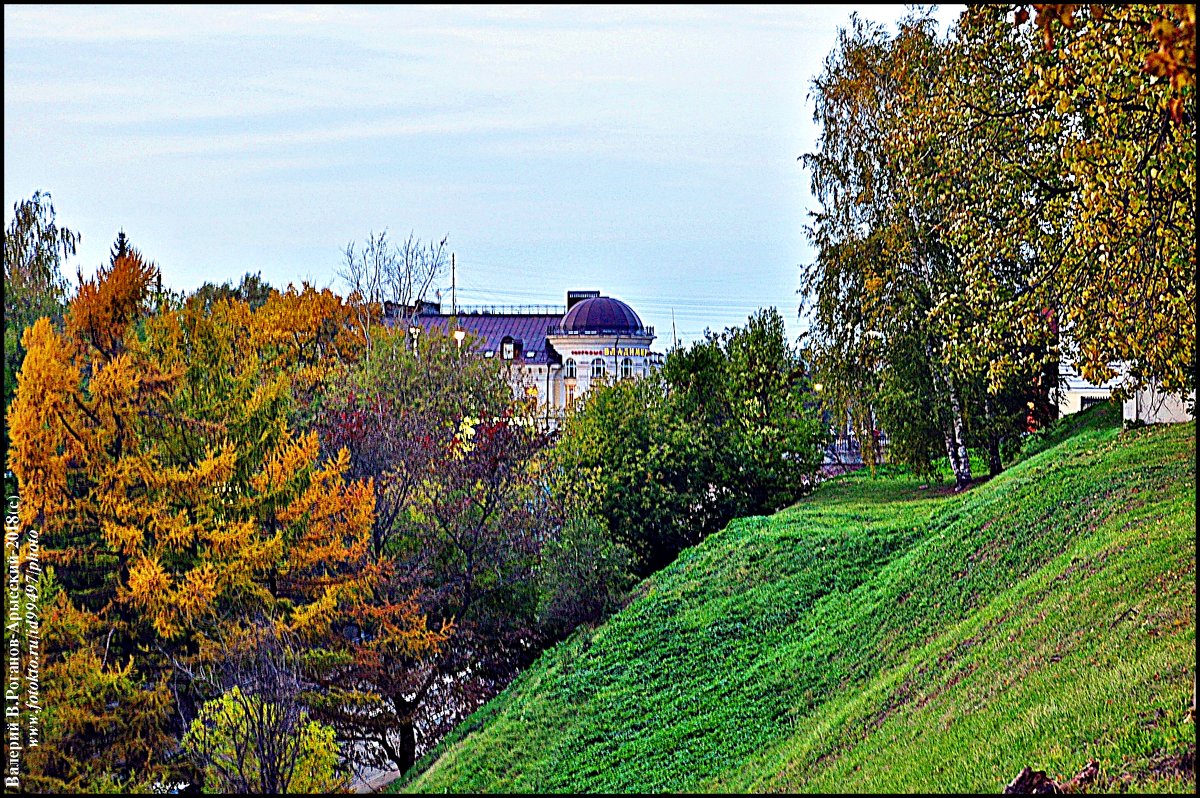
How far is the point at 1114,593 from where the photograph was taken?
9570 mm

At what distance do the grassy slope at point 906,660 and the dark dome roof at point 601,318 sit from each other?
4434 cm

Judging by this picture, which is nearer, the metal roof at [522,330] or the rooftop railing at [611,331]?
the rooftop railing at [611,331]

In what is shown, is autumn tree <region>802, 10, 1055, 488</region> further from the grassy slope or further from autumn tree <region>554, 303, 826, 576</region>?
the grassy slope

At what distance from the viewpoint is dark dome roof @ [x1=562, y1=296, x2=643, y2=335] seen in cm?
6303

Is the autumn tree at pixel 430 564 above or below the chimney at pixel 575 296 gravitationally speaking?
below

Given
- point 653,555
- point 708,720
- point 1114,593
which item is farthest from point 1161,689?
point 653,555

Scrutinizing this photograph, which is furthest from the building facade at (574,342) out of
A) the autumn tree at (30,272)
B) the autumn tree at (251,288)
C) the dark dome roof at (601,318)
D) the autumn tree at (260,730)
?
the autumn tree at (260,730)

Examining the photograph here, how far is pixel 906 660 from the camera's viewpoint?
1117 cm

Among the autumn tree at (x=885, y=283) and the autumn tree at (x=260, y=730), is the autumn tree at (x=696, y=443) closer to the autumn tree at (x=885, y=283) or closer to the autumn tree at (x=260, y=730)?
the autumn tree at (x=885, y=283)

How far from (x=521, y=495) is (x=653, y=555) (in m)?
5.99

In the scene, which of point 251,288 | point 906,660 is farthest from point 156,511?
point 251,288

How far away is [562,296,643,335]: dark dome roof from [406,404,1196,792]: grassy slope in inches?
1746

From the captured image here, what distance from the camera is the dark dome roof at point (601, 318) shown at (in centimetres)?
6303

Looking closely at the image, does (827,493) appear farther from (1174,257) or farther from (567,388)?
(567,388)
